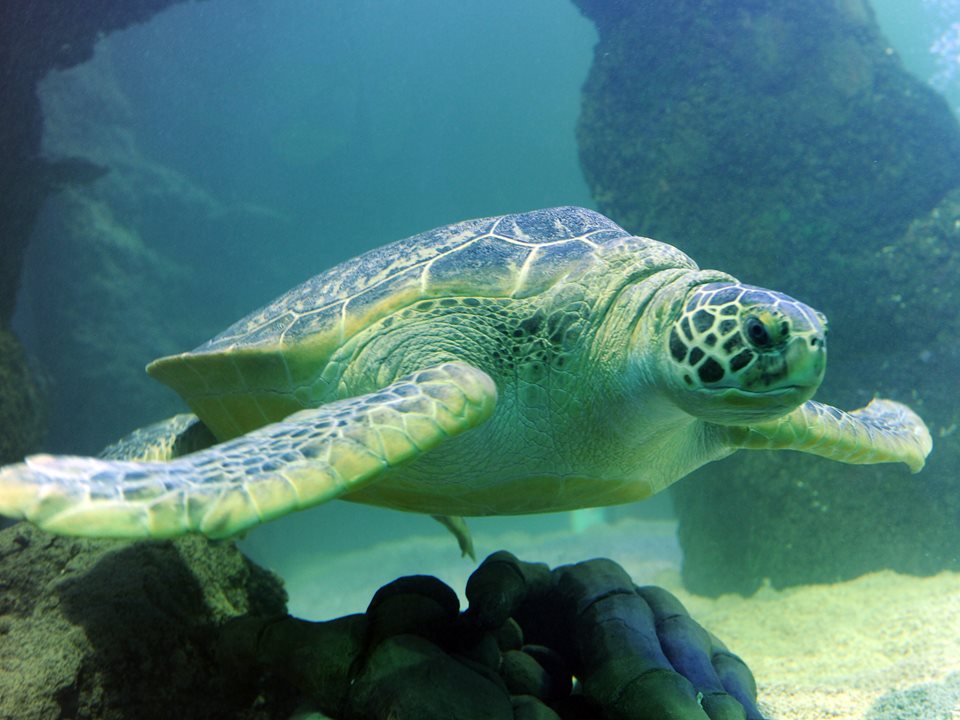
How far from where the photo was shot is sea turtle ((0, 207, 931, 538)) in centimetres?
149

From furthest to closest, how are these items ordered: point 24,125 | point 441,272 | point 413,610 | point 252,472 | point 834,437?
point 24,125
point 834,437
point 441,272
point 413,610
point 252,472

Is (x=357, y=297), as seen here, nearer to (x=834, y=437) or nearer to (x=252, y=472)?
(x=252, y=472)

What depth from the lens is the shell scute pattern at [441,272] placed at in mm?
2424

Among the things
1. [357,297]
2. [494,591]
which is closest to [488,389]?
[494,591]

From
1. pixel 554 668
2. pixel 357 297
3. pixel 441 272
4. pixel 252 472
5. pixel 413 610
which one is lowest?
pixel 554 668

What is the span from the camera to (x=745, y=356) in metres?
1.85

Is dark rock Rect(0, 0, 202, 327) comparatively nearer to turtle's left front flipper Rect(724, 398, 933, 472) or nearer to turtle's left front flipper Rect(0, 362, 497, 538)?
turtle's left front flipper Rect(0, 362, 497, 538)

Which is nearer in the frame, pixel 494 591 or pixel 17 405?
pixel 494 591

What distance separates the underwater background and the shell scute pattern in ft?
6.89

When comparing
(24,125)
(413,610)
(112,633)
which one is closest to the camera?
(413,610)

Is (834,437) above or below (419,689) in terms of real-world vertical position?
above

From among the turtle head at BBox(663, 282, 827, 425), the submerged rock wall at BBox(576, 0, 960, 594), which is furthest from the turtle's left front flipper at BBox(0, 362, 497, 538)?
the submerged rock wall at BBox(576, 0, 960, 594)

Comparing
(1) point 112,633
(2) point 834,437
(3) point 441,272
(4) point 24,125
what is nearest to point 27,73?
(4) point 24,125

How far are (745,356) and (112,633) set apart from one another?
226 centimetres
